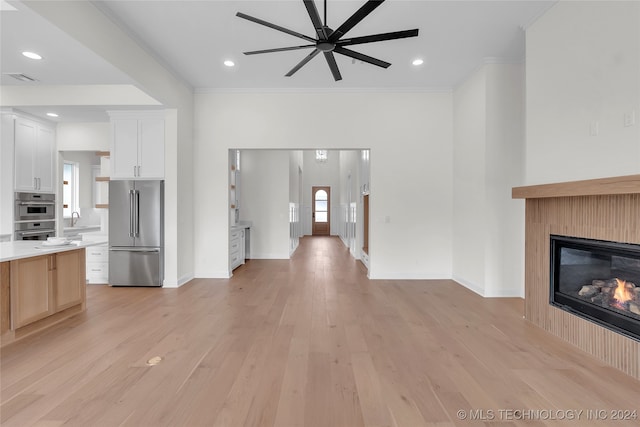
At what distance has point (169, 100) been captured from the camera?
4555mm

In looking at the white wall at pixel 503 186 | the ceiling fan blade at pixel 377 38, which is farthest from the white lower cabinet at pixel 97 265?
the white wall at pixel 503 186

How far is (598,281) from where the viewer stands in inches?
104

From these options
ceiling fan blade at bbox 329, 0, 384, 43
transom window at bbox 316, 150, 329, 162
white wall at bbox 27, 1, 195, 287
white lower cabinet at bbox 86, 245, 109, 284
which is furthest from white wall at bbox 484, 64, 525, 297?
transom window at bbox 316, 150, 329, 162

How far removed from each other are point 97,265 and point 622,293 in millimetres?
6743

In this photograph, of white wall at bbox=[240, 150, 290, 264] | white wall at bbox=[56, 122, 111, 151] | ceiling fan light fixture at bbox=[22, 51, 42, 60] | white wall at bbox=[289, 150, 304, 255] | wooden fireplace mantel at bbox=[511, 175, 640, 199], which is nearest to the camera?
wooden fireplace mantel at bbox=[511, 175, 640, 199]

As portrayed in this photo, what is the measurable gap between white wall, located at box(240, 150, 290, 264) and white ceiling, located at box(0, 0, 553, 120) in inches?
123

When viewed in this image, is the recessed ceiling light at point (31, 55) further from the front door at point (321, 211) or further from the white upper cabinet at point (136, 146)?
the front door at point (321, 211)

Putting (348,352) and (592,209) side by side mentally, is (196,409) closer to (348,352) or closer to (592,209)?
(348,352)

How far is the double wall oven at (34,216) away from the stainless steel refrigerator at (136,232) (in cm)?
162

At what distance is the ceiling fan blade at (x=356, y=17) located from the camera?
7.47 ft

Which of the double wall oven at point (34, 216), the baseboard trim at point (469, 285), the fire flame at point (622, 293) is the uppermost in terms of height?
the double wall oven at point (34, 216)

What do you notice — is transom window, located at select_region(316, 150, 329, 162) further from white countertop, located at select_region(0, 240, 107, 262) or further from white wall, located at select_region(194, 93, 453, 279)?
white countertop, located at select_region(0, 240, 107, 262)

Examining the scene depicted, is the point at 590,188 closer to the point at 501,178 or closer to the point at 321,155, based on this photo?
the point at 501,178

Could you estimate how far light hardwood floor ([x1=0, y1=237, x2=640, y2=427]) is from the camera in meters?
1.84
